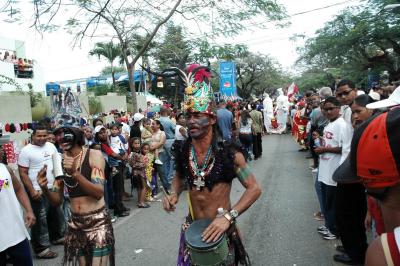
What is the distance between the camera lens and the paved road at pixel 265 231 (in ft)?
16.1

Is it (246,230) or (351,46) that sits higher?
(351,46)

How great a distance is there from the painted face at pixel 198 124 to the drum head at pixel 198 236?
2.23 ft

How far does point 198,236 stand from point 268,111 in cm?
1777

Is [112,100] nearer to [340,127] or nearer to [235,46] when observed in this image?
[235,46]

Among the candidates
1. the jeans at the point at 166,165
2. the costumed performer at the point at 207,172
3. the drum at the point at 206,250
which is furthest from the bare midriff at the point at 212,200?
the jeans at the point at 166,165

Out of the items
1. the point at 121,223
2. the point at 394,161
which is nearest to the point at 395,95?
the point at 394,161

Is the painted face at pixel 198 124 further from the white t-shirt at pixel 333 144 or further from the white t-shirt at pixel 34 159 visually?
the white t-shirt at pixel 34 159

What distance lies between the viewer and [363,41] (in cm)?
2184

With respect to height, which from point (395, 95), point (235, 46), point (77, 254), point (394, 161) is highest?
point (235, 46)

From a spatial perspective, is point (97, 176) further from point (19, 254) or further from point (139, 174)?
point (139, 174)

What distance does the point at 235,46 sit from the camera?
13758 millimetres

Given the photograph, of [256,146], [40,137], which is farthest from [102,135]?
[256,146]

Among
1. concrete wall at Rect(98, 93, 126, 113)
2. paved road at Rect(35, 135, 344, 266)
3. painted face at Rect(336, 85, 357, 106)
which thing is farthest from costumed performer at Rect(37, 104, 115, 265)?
concrete wall at Rect(98, 93, 126, 113)

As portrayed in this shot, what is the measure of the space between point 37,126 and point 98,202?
234cm
